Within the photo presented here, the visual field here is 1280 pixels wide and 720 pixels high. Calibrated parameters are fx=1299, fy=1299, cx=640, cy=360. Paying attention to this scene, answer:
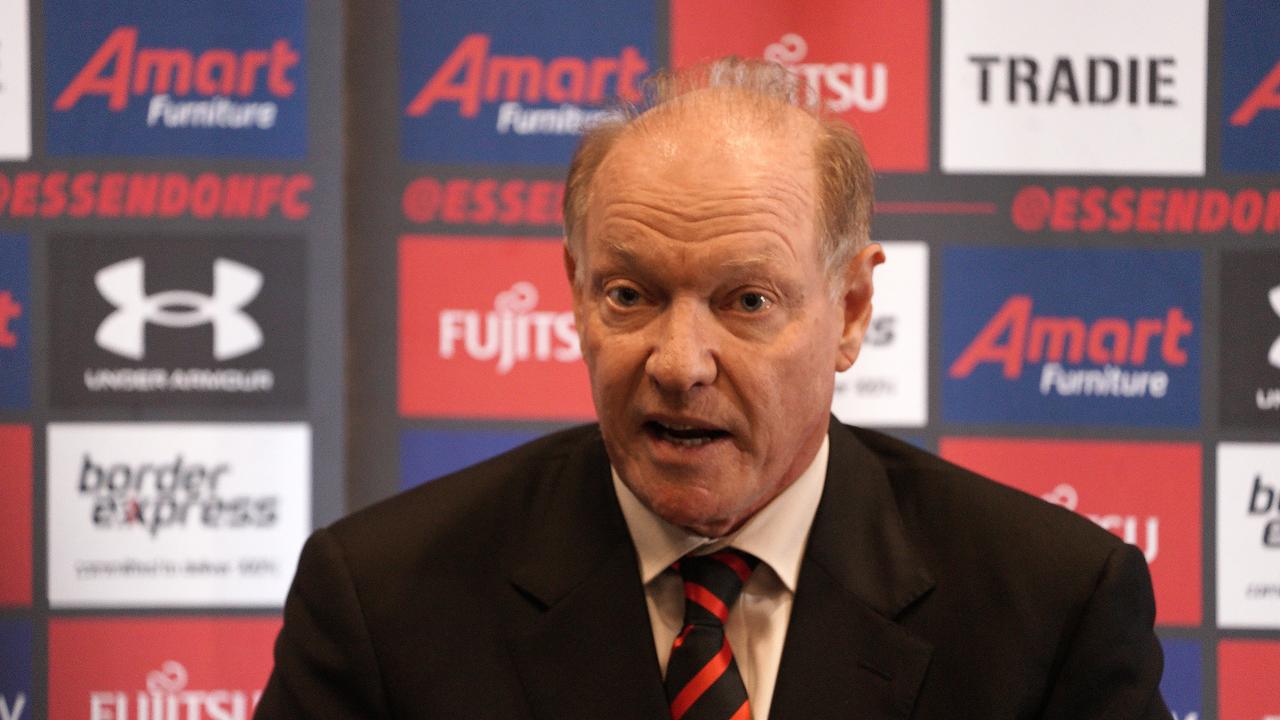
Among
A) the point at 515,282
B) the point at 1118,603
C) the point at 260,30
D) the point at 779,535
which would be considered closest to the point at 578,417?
the point at 515,282

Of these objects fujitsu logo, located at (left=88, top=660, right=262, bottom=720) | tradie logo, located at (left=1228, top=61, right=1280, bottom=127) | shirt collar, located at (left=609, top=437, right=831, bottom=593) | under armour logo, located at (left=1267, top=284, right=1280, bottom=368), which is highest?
tradie logo, located at (left=1228, top=61, right=1280, bottom=127)

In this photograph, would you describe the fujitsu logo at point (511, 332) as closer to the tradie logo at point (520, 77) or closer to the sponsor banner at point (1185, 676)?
the tradie logo at point (520, 77)

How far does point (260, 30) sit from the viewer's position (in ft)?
8.68

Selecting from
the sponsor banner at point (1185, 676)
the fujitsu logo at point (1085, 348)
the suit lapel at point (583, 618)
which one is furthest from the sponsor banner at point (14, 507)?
the sponsor banner at point (1185, 676)

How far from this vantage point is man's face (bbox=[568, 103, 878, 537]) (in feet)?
4.17

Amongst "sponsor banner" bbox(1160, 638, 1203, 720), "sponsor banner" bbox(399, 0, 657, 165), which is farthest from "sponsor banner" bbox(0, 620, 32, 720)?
"sponsor banner" bbox(1160, 638, 1203, 720)

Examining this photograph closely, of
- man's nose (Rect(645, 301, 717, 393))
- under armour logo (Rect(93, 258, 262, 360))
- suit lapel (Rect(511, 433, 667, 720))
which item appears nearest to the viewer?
man's nose (Rect(645, 301, 717, 393))

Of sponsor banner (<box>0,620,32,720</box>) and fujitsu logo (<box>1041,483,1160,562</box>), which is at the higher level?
fujitsu logo (<box>1041,483,1160,562</box>)

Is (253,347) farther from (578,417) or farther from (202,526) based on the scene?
(578,417)

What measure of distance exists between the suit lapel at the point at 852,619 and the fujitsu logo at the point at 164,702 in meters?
1.65

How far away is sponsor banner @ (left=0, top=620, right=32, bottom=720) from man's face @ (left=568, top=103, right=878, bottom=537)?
6.12ft

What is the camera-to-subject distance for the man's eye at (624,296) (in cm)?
131

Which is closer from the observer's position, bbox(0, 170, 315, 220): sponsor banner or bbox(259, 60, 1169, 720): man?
bbox(259, 60, 1169, 720): man

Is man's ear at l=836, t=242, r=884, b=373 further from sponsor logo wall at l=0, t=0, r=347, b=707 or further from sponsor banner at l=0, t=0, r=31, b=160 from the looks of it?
sponsor banner at l=0, t=0, r=31, b=160
